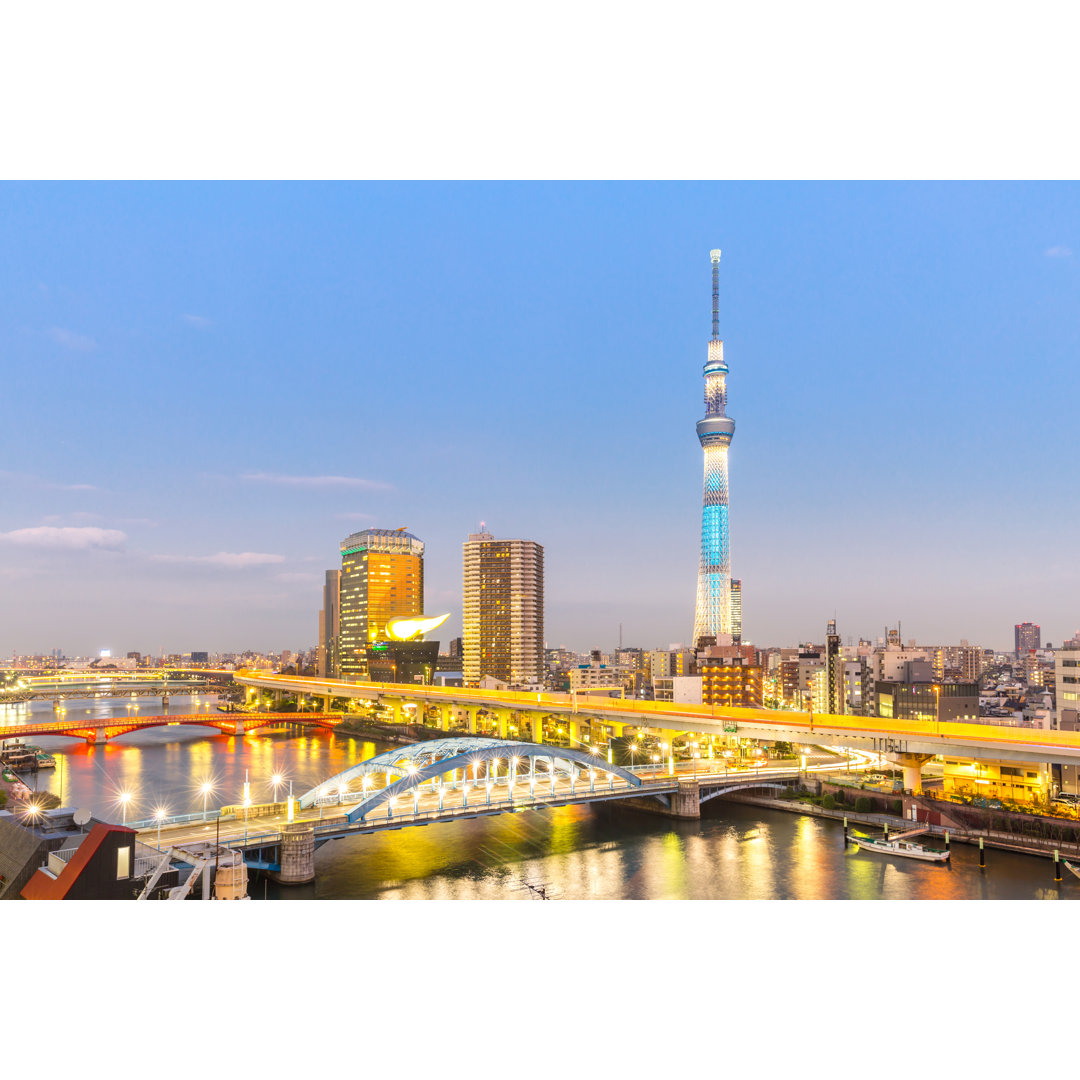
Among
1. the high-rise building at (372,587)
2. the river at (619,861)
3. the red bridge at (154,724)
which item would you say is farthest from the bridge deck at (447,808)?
the high-rise building at (372,587)

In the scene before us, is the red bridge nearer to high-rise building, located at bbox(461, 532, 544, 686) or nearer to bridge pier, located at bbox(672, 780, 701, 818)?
bridge pier, located at bbox(672, 780, 701, 818)

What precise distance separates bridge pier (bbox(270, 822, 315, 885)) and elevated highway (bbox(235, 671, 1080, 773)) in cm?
992

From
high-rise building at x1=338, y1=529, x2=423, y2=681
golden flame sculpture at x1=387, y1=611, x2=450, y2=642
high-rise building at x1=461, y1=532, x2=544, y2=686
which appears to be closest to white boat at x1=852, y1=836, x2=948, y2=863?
golden flame sculpture at x1=387, y1=611, x2=450, y2=642

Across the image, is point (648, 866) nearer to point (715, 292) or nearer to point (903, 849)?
point (903, 849)

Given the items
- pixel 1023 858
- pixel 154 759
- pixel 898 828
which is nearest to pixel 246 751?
pixel 154 759

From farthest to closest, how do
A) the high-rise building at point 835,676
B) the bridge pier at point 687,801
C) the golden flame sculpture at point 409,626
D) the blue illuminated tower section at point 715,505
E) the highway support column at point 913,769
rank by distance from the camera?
the blue illuminated tower section at point 715,505 → the golden flame sculpture at point 409,626 → the high-rise building at point 835,676 → the highway support column at point 913,769 → the bridge pier at point 687,801

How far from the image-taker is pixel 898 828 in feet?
44.2

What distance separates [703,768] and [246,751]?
14905 millimetres

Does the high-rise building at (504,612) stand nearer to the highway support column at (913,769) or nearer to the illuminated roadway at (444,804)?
the illuminated roadway at (444,804)

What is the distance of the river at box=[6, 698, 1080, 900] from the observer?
10242 millimetres

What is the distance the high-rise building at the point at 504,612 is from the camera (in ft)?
177

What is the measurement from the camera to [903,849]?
12.1 metres

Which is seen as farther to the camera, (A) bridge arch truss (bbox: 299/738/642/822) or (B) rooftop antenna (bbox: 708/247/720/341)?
(B) rooftop antenna (bbox: 708/247/720/341)

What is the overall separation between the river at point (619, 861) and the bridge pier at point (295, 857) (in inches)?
7.6
